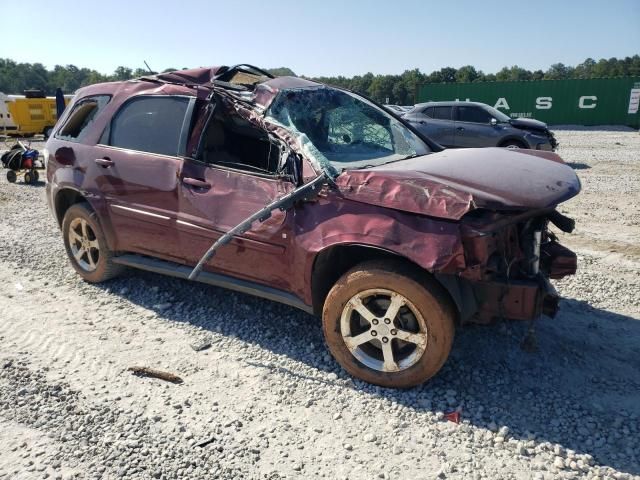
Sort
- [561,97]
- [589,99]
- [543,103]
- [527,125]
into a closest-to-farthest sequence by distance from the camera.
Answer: [527,125] → [589,99] → [561,97] → [543,103]

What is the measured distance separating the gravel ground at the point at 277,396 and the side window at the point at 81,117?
1.49m

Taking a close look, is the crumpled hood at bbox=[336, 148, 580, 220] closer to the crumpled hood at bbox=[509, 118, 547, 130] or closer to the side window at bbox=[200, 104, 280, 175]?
the side window at bbox=[200, 104, 280, 175]

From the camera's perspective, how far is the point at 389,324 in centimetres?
308

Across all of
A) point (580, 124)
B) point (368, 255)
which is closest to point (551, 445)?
point (368, 255)

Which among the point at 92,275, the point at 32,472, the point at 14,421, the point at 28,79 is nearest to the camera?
the point at 32,472

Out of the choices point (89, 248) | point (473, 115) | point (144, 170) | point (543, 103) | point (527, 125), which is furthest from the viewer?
point (543, 103)

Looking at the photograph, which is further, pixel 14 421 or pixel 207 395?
pixel 207 395

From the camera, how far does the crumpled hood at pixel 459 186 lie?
9.20 feet

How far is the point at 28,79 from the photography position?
95.4 m

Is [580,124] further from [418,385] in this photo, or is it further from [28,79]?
[28,79]

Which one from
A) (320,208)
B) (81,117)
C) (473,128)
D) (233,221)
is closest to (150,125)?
(81,117)

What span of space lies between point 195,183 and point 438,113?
1070 centimetres

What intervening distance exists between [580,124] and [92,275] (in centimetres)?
3075

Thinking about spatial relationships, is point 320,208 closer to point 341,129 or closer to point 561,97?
point 341,129
